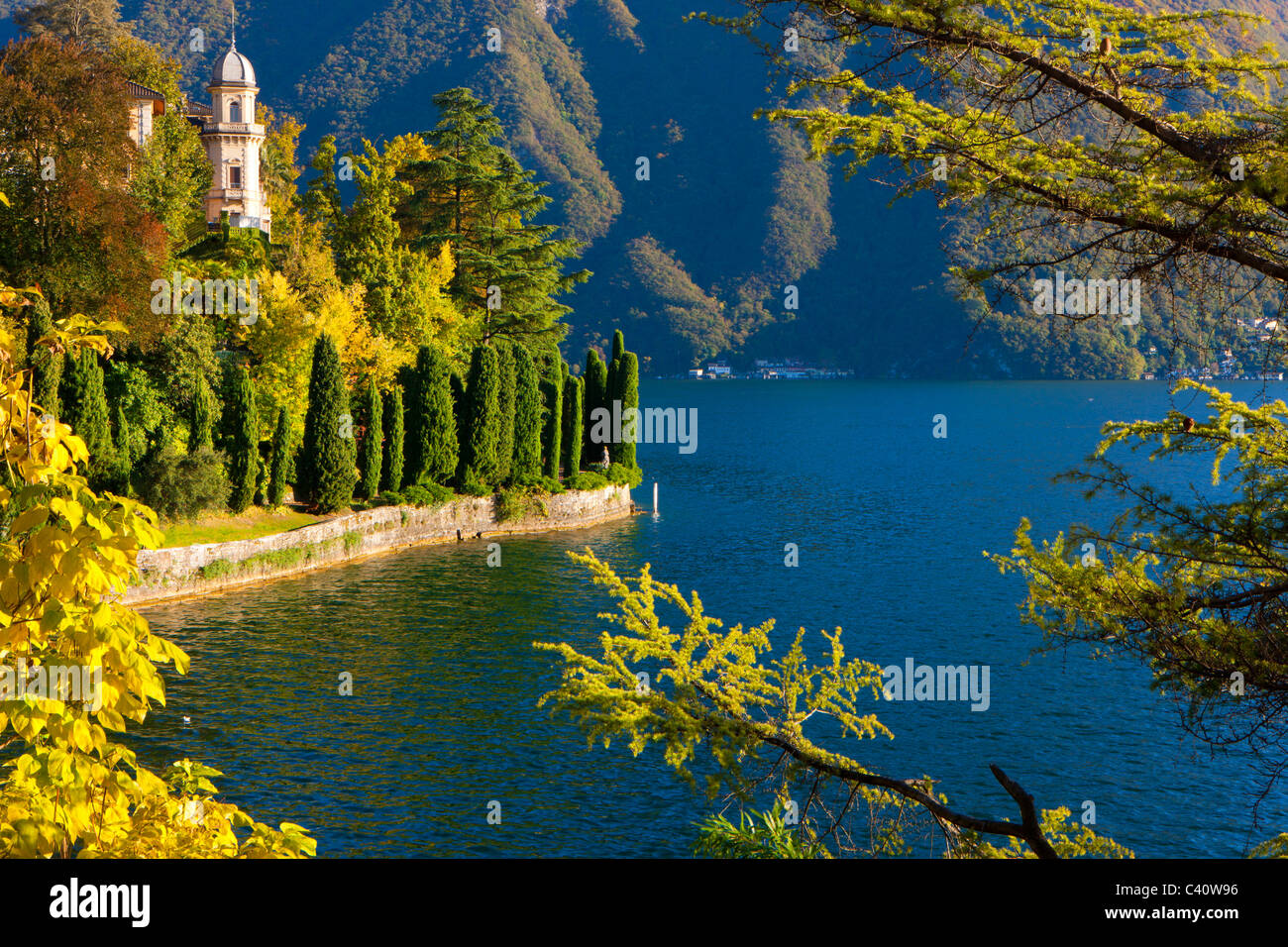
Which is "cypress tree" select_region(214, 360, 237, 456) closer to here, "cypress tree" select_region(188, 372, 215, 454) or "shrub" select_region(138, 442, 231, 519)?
"cypress tree" select_region(188, 372, 215, 454)

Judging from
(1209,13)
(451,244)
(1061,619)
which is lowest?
(1061,619)

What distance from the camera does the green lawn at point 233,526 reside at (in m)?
37.0

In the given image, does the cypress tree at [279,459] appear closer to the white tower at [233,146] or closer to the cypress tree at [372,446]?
the cypress tree at [372,446]

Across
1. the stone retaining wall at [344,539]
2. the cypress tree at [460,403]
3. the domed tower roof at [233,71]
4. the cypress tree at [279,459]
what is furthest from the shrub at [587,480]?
the domed tower roof at [233,71]

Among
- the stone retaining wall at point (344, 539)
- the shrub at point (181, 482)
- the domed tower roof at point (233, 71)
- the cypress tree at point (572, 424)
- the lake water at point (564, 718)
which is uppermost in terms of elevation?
the domed tower roof at point (233, 71)

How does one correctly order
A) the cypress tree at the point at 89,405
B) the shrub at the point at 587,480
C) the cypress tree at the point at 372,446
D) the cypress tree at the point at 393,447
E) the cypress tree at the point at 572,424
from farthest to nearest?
the cypress tree at the point at 572,424
the shrub at the point at 587,480
the cypress tree at the point at 393,447
the cypress tree at the point at 372,446
the cypress tree at the point at 89,405

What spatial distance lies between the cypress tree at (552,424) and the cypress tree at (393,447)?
9.33 meters

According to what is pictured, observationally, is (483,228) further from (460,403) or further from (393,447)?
(393,447)

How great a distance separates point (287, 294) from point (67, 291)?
972 cm

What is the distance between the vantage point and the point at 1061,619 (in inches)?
460

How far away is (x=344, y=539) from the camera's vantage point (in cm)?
4266

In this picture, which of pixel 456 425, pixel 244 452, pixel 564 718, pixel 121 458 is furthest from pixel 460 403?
pixel 564 718

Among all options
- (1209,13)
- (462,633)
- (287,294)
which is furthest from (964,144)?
(287,294)
